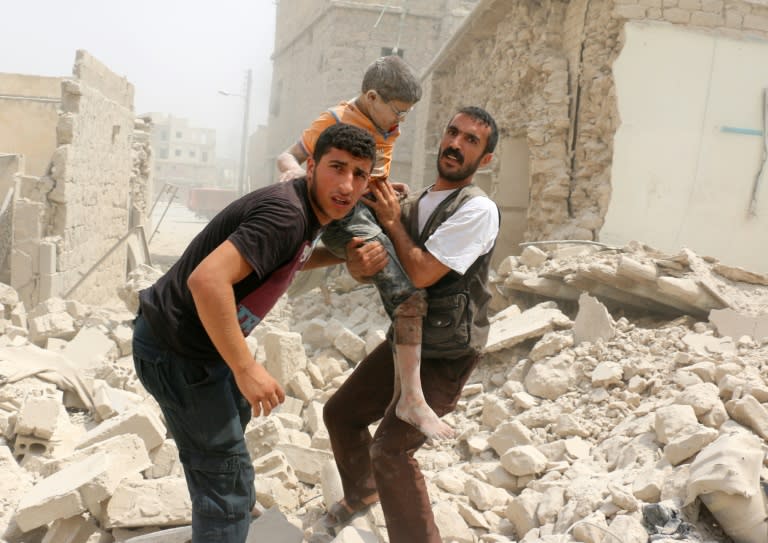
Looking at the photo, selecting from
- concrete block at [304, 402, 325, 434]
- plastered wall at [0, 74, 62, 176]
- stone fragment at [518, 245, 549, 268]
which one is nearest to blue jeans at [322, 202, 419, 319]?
concrete block at [304, 402, 325, 434]

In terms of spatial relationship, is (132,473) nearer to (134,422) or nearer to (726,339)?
(134,422)

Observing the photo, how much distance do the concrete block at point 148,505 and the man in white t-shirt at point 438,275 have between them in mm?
1205

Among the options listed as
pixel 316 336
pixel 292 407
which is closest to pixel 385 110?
pixel 292 407

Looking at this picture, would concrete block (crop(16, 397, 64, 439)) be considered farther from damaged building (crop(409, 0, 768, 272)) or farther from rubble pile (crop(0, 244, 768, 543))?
damaged building (crop(409, 0, 768, 272))

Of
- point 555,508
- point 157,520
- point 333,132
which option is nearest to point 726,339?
point 555,508

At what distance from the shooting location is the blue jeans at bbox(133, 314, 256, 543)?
2305 millimetres

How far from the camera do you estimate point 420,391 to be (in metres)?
2.67

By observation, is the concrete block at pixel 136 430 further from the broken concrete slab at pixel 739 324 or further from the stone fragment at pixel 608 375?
the broken concrete slab at pixel 739 324

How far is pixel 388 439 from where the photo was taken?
275 centimetres

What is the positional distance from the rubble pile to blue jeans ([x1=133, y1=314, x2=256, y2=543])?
2.53 ft

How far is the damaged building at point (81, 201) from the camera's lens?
27.1ft

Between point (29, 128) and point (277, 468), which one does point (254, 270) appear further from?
point (29, 128)

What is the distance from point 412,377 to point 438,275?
16.9 inches

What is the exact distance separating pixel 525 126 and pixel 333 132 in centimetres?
683
